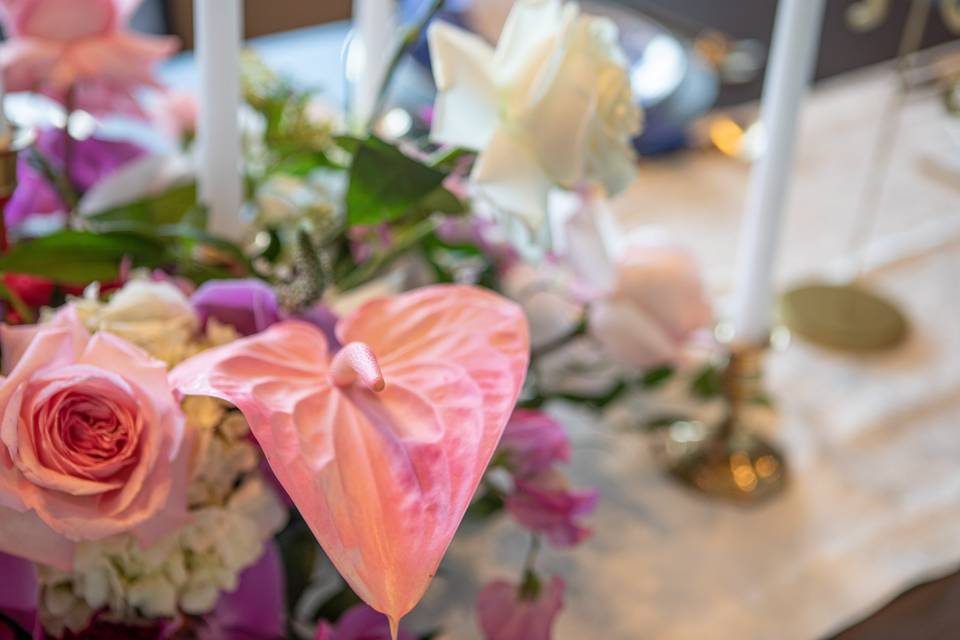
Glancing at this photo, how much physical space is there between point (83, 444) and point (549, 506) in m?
0.19

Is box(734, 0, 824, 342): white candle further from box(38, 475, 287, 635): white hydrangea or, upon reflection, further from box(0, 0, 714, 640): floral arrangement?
box(38, 475, 287, 635): white hydrangea

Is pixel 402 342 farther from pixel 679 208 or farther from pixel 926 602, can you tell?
pixel 679 208

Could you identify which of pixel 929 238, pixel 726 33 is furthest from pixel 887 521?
pixel 726 33

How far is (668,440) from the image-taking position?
1.96 ft

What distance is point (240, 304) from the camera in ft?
1.22

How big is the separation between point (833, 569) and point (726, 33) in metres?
Answer: 0.72

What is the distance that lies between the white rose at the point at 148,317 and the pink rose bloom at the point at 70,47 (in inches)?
5.5

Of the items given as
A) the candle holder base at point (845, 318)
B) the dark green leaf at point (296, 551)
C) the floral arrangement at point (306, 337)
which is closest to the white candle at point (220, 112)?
the floral arrangement at point (306, 337)

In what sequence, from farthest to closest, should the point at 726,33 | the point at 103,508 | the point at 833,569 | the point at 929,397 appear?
the point at 726,33
the point at 929,397
the point at 833,569
the point at 103,508

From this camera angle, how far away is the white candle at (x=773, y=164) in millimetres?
485

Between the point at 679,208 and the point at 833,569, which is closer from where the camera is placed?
the point at 833,569

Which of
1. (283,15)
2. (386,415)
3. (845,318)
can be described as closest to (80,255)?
(386,415)

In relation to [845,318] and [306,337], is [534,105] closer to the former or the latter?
[306,337]

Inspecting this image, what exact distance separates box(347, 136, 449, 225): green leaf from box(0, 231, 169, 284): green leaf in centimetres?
10
